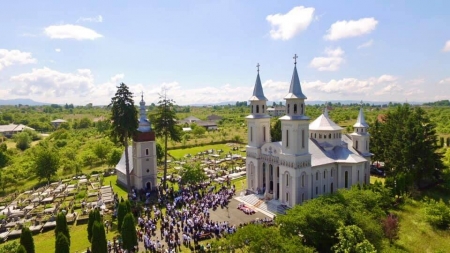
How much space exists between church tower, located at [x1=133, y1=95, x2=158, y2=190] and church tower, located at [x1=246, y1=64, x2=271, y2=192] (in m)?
13.0

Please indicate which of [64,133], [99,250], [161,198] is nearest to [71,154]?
[161,198]

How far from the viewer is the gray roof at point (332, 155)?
35119 millimetres

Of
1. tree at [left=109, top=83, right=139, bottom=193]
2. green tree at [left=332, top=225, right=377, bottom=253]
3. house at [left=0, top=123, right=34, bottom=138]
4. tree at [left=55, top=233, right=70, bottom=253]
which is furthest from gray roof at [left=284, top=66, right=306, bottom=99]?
house at [left=0, top=123, right=34, bottom=138]

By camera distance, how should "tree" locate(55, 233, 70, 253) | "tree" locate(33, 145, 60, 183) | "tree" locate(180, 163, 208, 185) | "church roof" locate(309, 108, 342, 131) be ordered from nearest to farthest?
"tree" locate(55, 233, 70, 253), "church roof" locate(309, 108, 342, 131), "tree" locate(180, 163, 208, 185), "tree" locate(33, 145, 60, 183)

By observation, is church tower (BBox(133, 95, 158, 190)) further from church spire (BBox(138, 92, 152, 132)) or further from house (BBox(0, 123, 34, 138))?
house (BBox(0, 123, 34, 138))

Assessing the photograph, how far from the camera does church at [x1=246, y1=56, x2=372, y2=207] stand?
32.2m

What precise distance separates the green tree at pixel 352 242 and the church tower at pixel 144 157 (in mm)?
27036

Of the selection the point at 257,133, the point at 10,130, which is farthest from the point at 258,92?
the point at 10,130

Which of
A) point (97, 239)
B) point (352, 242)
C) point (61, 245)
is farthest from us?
point (97, 239)

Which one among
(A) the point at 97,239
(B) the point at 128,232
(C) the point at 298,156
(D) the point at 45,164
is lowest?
(B) the point at 128,232

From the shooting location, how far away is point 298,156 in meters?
31.7

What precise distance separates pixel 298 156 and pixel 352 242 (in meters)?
12.4

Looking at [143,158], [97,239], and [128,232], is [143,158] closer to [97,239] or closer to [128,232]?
[128,232]

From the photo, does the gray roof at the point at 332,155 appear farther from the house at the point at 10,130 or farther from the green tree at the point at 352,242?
the house at the point at 10,130
